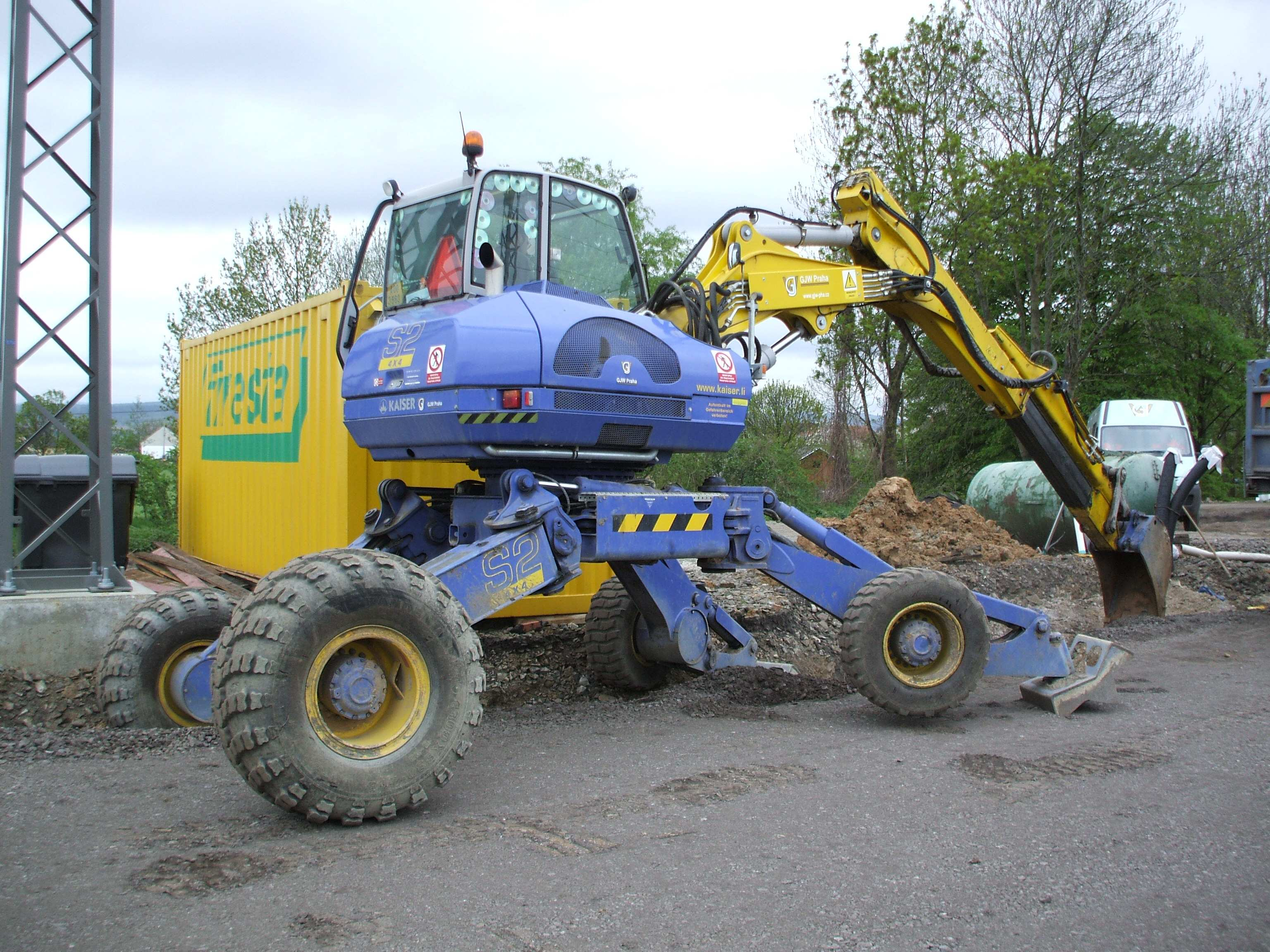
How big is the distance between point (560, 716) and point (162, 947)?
11.2ft

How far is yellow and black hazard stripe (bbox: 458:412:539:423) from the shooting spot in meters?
5.25

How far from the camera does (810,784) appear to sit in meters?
4.89

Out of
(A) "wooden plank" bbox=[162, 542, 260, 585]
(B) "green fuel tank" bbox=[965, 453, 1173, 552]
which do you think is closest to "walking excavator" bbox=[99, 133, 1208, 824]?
(A) "wooden plank" bbox=[162, 542, 260, 585]

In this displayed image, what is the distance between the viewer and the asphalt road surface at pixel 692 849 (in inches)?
131

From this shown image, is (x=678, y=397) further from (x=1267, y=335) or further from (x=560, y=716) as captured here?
(x=1267, y=335)

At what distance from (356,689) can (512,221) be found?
278 cm

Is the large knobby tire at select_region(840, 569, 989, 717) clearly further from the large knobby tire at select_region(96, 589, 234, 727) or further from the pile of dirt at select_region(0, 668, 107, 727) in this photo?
the pile of dirt at select_region(0, 668, 107, 727)

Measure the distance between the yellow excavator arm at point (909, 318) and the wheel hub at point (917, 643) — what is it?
1.83 metres

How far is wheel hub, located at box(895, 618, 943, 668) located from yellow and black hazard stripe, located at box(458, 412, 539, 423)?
8.27ft

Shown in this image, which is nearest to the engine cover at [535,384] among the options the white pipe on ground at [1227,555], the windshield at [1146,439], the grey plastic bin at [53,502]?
the grey plastic bin at [53,502]

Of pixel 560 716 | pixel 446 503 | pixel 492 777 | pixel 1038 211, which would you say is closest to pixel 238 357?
pixel 446 503

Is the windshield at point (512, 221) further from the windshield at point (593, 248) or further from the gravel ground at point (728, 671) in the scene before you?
the gravel ground at point (728, 671)

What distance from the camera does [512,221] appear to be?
233 inches

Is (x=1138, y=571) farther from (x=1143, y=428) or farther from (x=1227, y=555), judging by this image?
(x=1143, y=428)
